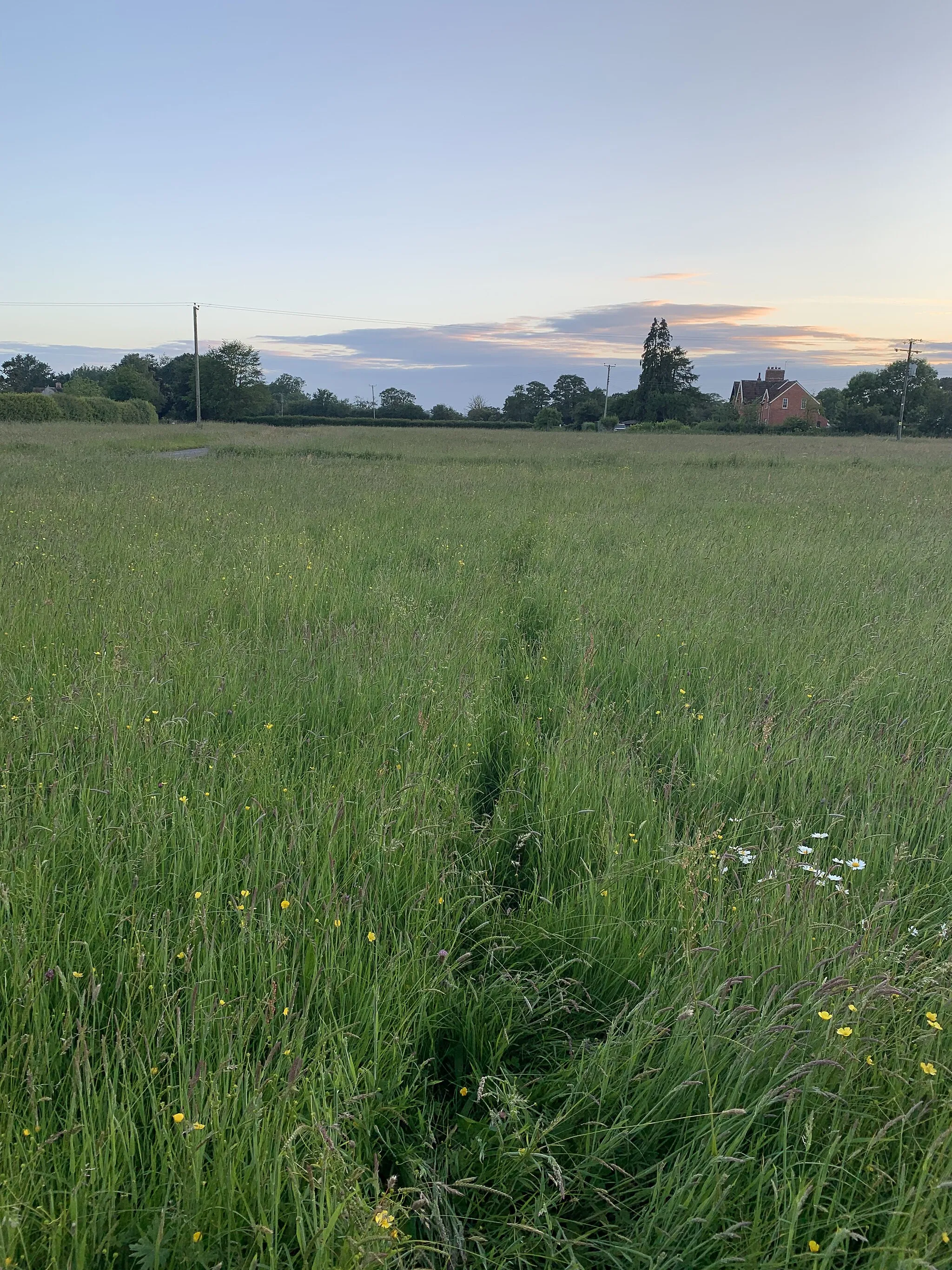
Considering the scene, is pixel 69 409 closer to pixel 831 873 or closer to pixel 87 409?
pixel 87 409

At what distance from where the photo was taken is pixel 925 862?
3045 millimetres

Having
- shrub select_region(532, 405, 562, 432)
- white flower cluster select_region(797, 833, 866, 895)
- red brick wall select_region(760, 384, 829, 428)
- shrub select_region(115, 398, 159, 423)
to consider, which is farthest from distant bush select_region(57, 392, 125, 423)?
red brick wall select_region(760, 384, 829, 428)

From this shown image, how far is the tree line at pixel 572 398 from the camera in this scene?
8056 cm

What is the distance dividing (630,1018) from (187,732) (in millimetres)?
2534

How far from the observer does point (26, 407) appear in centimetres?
5425

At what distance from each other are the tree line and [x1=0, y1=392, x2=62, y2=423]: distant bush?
2052cm

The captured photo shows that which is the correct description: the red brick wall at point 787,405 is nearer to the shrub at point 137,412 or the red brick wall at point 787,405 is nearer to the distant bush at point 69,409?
the shrub at point 137,412

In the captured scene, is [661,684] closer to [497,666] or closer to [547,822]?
[497,666]

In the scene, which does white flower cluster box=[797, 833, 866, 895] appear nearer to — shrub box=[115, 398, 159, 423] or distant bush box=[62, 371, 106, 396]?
shrub box=[115, 398, 159, 423]

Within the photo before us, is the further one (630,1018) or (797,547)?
(797,547)

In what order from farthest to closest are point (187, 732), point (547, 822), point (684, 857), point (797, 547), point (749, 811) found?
point (797, 547)
point (187, 732)
point (749, 811)
point (547, 822)
point (684, 857)

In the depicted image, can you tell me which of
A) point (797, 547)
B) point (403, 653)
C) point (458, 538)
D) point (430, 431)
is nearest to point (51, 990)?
point (403, 653)

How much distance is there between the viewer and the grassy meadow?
61.0 inches

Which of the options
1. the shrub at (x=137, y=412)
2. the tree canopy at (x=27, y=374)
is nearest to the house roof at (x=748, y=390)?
the shrub at (x=137, y=412)
